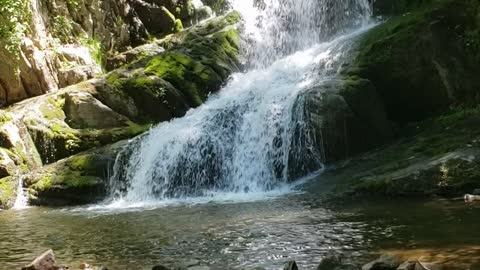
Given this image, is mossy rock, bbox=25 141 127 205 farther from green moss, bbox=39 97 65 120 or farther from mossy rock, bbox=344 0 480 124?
mossy rock, bbox=344 0 480 124

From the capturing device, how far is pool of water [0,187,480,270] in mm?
6918

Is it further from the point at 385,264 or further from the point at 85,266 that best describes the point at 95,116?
the point at 385,264

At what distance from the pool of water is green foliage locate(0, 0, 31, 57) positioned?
387 inches

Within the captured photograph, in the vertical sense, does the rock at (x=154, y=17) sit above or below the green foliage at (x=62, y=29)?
above

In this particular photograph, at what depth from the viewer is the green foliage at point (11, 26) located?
19.9 meters

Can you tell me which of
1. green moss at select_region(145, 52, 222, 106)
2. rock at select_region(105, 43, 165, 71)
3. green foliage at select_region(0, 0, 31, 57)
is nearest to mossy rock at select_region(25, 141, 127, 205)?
green moss at select_region(145, 52, 222, 106)

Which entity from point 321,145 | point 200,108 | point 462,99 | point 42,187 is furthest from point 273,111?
point 42,187

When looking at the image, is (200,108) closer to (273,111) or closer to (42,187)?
(273,111)

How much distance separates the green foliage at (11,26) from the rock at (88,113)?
9.52 feet

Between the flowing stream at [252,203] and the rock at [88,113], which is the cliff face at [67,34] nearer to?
the rock at [88,113]

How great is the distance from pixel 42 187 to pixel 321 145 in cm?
876

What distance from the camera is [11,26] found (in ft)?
66.0

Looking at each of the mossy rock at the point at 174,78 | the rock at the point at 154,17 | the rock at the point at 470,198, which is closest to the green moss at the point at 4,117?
the mossy rock at the point at 174,78

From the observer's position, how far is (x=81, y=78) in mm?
22828
